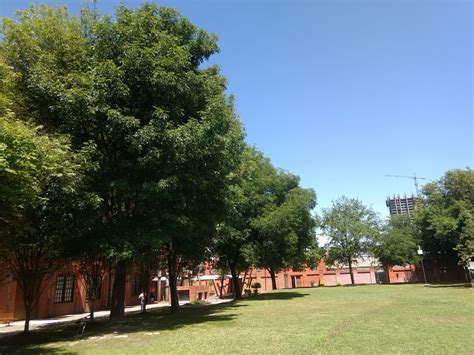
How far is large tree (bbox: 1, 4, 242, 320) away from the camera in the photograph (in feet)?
47.6

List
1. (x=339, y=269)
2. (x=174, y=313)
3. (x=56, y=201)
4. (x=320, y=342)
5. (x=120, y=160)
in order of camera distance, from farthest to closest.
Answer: (x=339, y=269) → (x=174, y=313) → (x=120, y=160) → (x=56, y=201) → (x=320, y=342)

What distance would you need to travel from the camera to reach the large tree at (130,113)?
47.6 ft

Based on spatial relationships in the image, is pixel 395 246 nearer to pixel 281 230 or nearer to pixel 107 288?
pixel 281 230

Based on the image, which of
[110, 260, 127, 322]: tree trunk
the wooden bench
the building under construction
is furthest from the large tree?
the building under construction

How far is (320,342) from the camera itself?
10.4 metres

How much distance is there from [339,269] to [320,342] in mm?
64947

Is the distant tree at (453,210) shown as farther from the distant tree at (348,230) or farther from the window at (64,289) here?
the window at (64,289)

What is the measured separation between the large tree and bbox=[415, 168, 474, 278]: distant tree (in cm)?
2672

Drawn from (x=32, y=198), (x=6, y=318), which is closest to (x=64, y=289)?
(x=6, y=318)

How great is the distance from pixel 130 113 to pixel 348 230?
4861 cm

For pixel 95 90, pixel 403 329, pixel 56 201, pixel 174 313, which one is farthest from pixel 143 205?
pixel 403 329

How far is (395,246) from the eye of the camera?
58000 mm

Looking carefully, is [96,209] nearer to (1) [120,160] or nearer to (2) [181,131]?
(1) [120,160]

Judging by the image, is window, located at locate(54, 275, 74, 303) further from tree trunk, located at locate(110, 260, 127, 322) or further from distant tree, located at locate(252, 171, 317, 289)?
distant tree, located at locate(252, 171, 317, 289)
